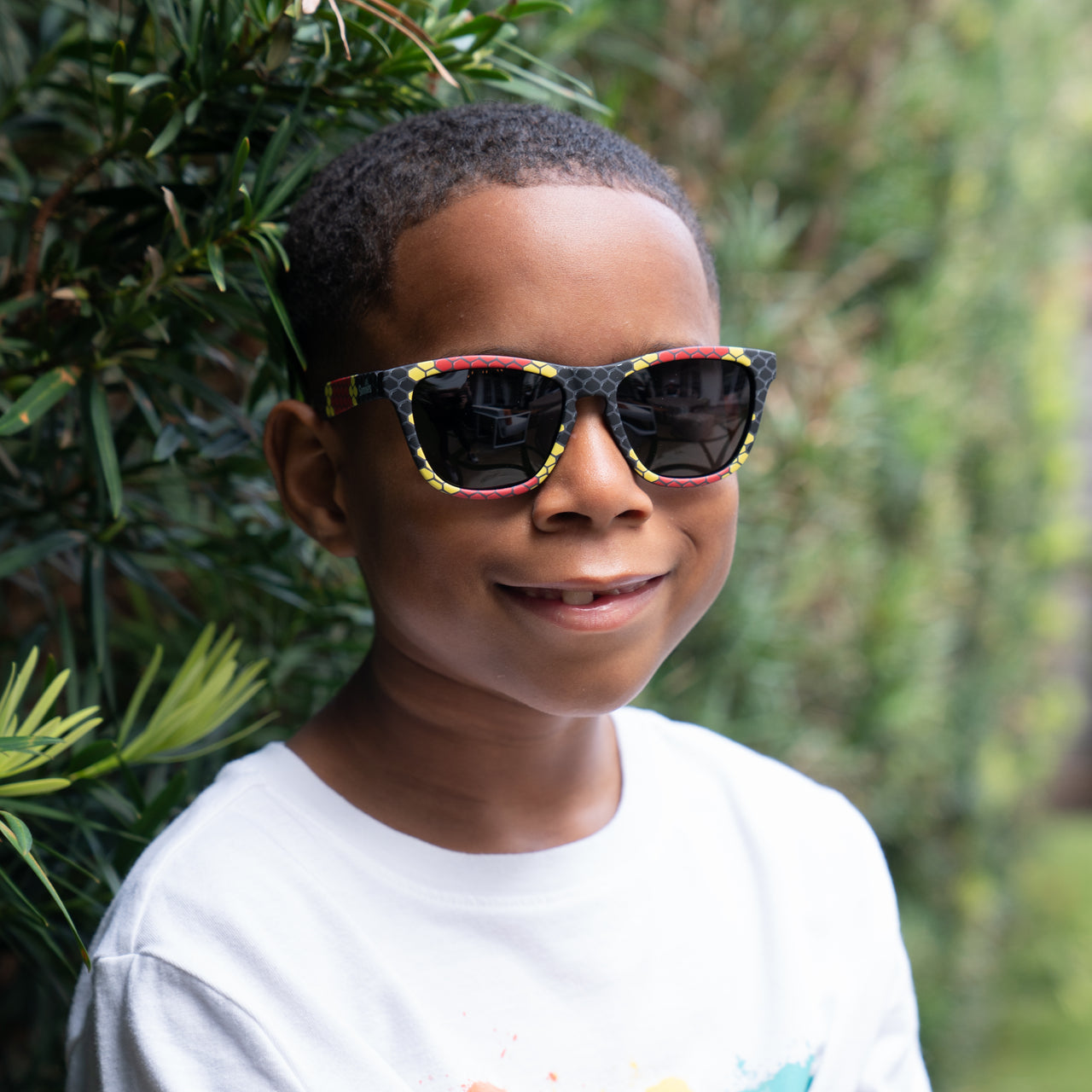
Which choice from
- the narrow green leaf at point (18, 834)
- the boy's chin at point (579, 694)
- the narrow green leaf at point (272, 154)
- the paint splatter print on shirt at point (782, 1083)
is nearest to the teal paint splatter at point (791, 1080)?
the paint splatter print on shirt at point (782, 1083)

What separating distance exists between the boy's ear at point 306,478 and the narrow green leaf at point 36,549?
1.01 ft

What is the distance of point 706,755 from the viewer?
1536 mm

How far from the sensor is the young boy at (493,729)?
3.51 feet

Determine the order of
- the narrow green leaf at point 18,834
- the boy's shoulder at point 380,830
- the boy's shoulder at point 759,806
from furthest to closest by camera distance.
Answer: the boy's shoulder at point 759,806
the boy's shoulder at point 380,830
the narrow green leaf at point 18,834

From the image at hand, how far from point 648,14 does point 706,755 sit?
227cm

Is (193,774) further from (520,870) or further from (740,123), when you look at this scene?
(740,123)

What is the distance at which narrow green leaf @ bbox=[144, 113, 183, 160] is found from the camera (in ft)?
3.89

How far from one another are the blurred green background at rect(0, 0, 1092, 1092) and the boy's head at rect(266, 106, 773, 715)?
16cm

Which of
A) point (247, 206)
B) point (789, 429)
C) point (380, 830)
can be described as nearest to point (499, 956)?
point (380, 830)

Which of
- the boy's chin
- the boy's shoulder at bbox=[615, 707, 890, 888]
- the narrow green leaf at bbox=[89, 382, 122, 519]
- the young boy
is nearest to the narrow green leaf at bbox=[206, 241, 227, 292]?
the young boy

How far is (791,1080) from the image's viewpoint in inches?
49.1

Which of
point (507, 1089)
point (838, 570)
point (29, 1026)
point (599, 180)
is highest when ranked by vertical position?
point (599, 180)

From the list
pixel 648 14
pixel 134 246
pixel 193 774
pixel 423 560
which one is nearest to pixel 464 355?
pixel 423 560

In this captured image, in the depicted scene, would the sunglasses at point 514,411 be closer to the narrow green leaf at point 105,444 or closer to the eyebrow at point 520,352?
the eyebrow at point 520,352
